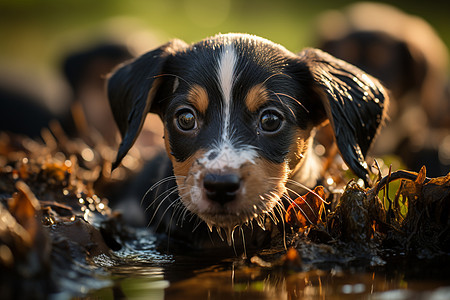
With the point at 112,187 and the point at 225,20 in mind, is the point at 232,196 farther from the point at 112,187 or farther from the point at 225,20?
the point at 225,20

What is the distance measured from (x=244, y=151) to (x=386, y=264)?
0.86 metres

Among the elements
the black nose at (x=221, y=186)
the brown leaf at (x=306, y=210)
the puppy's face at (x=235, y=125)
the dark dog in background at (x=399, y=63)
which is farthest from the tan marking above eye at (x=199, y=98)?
the dark dog in background at (x=399, y=63)

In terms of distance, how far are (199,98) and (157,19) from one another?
15.0m

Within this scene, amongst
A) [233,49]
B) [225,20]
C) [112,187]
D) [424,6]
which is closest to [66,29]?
[225,20]

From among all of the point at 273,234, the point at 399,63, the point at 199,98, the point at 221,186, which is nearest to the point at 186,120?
the point at 199,98

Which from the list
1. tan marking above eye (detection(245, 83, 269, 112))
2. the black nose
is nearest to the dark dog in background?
tan marking above eye (detection(245, 83, 269, 112))

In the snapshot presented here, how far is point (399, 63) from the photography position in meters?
8.11

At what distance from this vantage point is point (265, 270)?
2.50 m

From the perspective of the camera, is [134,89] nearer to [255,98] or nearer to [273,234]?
[255,98]

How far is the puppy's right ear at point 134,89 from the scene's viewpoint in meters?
3.36

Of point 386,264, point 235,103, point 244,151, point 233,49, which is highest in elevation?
point 233,49

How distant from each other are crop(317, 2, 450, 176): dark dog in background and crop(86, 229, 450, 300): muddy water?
425 cm

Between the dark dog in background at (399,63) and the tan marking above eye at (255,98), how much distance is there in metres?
3.75

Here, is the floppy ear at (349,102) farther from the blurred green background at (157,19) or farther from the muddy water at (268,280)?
the blurred green background at (157,19)
